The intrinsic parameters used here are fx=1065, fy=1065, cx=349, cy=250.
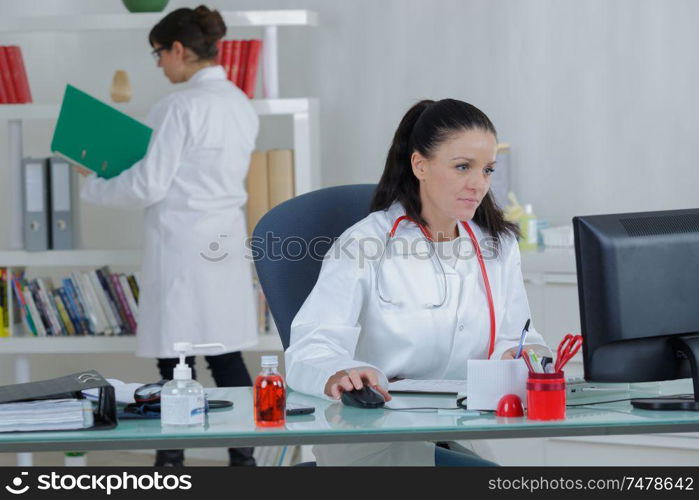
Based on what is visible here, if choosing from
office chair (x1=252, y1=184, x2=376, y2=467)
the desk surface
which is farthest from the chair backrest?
the desk surface

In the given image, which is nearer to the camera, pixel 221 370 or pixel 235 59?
pixel 221 370

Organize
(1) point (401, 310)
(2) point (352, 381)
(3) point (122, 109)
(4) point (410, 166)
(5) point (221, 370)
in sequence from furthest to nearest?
1. (3) point (122, 109)
2. (5) point (221, 370)
3. (4) point (410, 166)
4. (1) point (401, 310)
5. (2) point (352, 381)

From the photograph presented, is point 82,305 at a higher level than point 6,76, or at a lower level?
lower

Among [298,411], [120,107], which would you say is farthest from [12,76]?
[298,411]

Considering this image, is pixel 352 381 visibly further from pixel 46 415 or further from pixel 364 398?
pixel 46 415

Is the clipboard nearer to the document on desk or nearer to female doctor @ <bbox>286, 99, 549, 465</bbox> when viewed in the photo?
female doctor @ <bbox>286, 99, 549, 465</bbox>

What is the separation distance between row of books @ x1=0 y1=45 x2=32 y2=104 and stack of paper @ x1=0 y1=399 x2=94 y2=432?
8.18 ft

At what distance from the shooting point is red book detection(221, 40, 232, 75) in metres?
3.80

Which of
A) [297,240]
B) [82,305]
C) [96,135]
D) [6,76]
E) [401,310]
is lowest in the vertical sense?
[82,305]

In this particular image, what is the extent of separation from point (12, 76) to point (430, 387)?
2.57m

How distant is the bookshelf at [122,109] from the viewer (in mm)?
3740

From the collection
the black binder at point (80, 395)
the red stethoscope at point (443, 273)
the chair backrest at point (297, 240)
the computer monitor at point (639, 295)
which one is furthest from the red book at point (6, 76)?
the computer monitor at point (639, 295)

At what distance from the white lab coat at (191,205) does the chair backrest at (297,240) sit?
1.18 m

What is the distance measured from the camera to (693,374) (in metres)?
1.70
